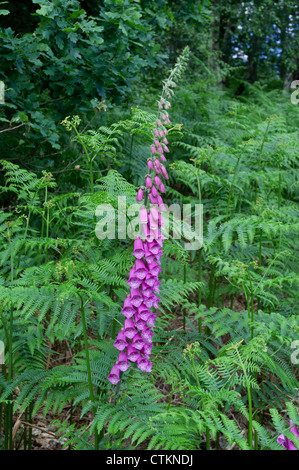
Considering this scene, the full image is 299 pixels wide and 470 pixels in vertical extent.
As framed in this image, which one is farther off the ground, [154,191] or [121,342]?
[154,191]

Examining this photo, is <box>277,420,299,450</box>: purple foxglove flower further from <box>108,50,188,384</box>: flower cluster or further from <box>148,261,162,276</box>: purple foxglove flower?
<box>148,261,162,276</box>: purple foxglove flower

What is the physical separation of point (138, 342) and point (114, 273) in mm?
365

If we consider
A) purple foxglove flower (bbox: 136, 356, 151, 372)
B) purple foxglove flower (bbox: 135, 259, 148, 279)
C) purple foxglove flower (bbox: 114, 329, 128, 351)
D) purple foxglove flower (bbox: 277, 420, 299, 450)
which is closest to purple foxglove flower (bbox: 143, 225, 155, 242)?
purple foxglove flower (bbox: 135, 259, 148, 279)

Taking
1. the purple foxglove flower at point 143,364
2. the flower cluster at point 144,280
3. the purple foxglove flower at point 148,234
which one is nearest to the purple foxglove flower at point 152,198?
the flower cluster at point 144,280

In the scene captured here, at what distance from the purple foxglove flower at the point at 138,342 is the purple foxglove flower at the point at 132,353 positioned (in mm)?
26

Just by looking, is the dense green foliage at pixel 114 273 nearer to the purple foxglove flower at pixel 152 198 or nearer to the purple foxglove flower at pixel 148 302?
the purple foxglove flower at pixel 148 302

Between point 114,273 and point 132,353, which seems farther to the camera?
point 114,273

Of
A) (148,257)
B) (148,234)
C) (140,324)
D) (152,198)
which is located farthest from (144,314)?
(152,198)

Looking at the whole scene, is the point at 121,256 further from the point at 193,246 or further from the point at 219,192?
the point at 219,192

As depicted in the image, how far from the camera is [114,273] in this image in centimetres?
214

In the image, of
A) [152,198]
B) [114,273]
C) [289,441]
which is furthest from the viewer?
[114,273]

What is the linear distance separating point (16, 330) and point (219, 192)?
2316 millimetres

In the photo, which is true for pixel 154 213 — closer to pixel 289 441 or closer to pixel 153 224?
pixel 153 224

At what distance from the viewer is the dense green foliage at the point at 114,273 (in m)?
2.01
